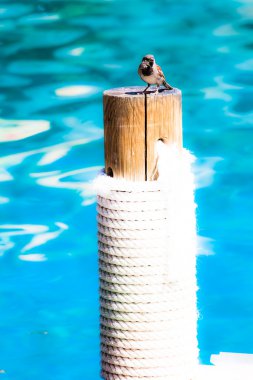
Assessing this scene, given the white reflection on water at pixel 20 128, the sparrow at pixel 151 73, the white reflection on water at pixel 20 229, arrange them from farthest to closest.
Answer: the white reflection on water at pixel 20 128, the white reflection on water at pixel 20 229, the sparrow at pixel 151 73

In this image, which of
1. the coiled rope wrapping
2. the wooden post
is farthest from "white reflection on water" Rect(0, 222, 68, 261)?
the wooden post

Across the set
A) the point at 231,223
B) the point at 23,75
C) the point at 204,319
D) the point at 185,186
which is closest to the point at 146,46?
the point at 23,75

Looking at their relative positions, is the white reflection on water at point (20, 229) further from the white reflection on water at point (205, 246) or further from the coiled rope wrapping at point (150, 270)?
the coiled rope wrapping at point (150, 270)

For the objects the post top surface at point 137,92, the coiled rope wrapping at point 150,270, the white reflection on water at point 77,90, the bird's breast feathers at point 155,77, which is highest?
the white reflection on water at point 77,90

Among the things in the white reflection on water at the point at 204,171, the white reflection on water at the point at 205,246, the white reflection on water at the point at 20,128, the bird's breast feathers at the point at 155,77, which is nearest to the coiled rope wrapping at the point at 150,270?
the bird's breast feathers at the point at 155,77

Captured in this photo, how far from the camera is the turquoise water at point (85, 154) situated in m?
6.23

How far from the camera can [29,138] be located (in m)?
8.30

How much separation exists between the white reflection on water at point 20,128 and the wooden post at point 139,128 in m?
5.27

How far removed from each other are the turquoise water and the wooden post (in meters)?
2.88

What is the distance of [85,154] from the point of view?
803cm

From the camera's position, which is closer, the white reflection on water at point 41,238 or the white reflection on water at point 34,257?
the white reflection on water at point 34,257

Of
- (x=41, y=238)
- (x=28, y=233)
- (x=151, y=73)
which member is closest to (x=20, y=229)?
(x=28, y=233)

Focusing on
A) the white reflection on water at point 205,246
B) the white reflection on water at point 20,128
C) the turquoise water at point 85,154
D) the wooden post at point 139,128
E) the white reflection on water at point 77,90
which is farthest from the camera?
the white reflection on water at point 77,90

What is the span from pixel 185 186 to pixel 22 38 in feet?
21.1
